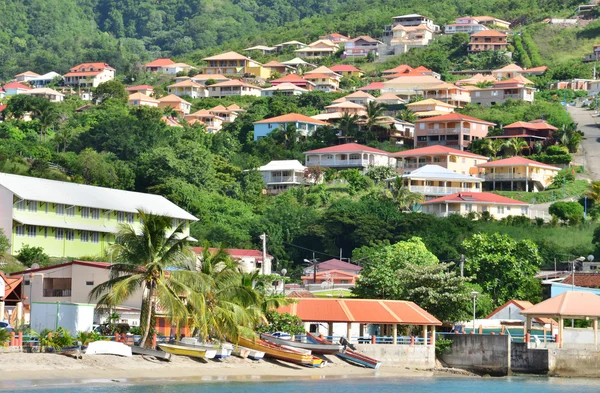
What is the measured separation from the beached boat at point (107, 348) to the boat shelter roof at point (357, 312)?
11.1 m

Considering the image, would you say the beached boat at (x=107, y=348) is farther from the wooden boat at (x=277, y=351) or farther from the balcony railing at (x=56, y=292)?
the balcony railing at (x=56, y=292)

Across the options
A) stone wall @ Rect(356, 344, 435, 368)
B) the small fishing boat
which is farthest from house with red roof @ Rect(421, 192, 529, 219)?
the small fishing boat

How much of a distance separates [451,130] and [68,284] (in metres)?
68.2

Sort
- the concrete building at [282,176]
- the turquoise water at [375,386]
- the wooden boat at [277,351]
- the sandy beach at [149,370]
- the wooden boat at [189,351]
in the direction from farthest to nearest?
1. the concrete building at [282,176]
2. the wooden boat at [277,351]
3. the wooden boat at [189,351]
4. the turquoise water at [375,386]
5. the sandy beach at [149,370]

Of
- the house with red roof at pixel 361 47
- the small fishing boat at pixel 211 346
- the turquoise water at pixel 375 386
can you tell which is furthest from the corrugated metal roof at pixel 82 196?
the house with red roof at pixel 361 47

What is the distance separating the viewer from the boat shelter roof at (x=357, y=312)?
55.5 metres

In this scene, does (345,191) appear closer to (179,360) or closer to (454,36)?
(179,360)

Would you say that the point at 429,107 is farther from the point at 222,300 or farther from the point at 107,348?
the point at 107,348

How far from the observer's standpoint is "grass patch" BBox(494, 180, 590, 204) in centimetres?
10056

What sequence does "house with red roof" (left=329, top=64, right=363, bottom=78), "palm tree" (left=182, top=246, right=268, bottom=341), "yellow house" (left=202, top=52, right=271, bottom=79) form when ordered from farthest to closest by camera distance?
1. "yellow house" (left=202, top=52, right=271, bottom=79)
2. "house with red roof" (left=329, top=64, right=363, bottom=78)
3. "palm tree" (left=182, top=246, right=268, bottom=341)

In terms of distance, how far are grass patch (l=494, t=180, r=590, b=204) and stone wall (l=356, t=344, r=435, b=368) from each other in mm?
45761

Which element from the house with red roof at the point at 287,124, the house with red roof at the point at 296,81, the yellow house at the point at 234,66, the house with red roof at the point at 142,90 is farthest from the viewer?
the yellow house at the point at 234,66

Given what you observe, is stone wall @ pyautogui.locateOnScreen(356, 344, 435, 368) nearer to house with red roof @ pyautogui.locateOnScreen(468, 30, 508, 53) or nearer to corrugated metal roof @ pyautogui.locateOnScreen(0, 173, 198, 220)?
corrugated metal roof @ pyautogui.locateOnScreen(0, 173, 198, 220)

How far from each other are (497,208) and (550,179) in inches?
412
